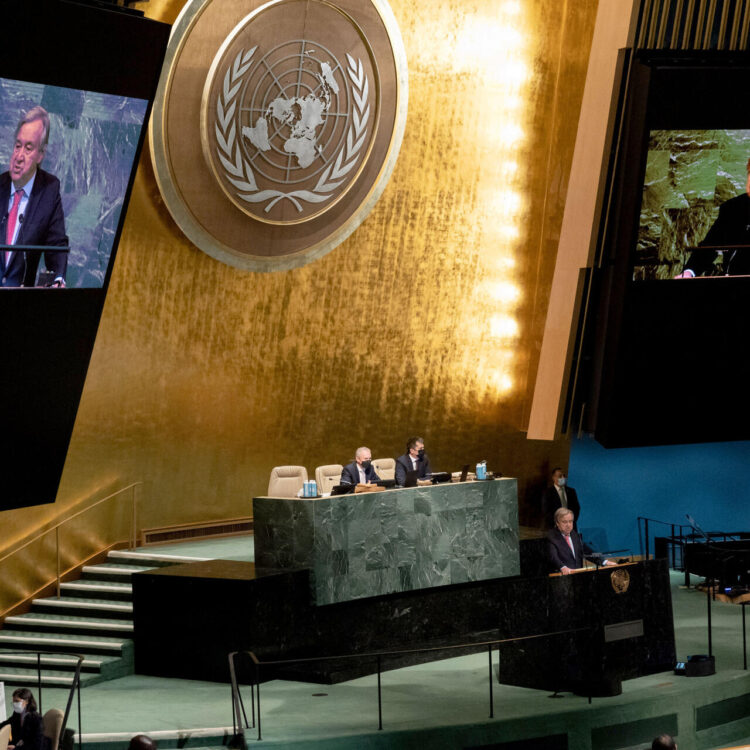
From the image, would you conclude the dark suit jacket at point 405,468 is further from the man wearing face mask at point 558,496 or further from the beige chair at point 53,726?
the beige chair at point 53,726

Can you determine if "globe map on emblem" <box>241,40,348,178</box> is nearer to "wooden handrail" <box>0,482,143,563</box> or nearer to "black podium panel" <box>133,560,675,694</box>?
"wooden handrail" <box>0,482,143,563</box>

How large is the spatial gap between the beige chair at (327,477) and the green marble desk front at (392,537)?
1372 mm

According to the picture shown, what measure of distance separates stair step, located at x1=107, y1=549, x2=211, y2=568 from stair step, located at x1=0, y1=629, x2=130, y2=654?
1.18 meters

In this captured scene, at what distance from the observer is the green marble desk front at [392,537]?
10930 millimetres

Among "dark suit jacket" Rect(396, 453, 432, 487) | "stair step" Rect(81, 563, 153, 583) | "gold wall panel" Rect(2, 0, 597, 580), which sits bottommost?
"stair step" Rect(81, 563, 153, 583)

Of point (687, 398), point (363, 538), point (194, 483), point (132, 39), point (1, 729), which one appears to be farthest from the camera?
point (194, 483)

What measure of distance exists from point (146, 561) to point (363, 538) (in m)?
2.53

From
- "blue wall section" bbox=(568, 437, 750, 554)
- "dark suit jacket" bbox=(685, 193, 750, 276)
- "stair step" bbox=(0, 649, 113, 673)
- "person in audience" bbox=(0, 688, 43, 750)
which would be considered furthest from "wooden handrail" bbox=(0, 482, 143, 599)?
"blue wall section" bbox=(568, 437, 750, 554)

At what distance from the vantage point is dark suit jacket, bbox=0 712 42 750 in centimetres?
772

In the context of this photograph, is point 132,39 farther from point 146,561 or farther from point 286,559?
point 146,561

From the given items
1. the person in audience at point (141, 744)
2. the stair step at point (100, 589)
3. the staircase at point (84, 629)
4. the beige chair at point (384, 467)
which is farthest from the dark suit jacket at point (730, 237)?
the person in audience at point (141, 744)

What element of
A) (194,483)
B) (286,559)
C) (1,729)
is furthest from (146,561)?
(1,729)

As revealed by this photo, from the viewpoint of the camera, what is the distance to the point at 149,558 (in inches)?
497

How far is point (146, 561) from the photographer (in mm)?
12664
